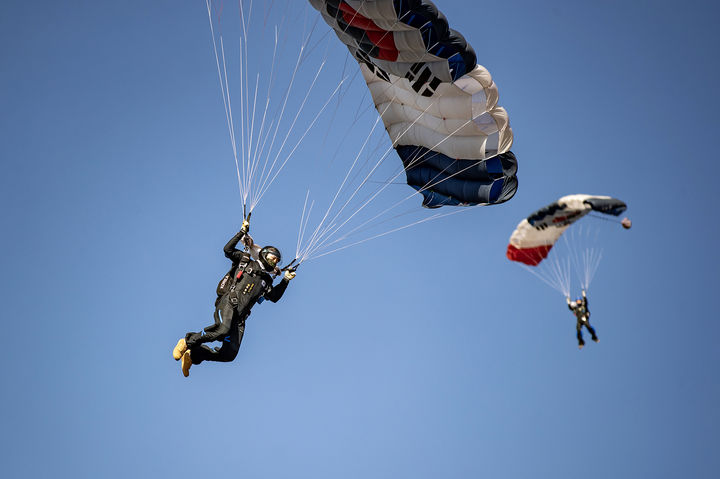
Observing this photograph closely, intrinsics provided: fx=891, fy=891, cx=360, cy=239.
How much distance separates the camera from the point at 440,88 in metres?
12.1

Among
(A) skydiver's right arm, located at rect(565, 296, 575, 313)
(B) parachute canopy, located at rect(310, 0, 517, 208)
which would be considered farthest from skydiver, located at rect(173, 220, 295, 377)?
(A) skydiver's right arm, located at rect(565, 296, 575, 313)

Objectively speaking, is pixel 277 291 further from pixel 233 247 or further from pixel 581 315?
pixel 581 315

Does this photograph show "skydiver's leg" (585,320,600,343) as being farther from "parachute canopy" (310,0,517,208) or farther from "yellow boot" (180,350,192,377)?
"yellow boot" (180,350,192,377)

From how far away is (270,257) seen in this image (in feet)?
34.8

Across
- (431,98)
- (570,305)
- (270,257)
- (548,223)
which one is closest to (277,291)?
(270,257)

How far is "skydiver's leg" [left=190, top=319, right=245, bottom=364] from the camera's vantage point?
1050cm

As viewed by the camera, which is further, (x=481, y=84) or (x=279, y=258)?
(x=481, y=84)

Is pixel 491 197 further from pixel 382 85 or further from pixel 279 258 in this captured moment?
pixel 279 258

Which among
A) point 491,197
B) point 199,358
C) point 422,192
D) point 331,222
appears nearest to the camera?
point 199,358

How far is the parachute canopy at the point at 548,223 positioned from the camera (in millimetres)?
11078

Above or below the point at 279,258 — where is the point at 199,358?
below

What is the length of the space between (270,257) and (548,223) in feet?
13.4

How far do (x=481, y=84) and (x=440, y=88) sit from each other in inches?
24.6

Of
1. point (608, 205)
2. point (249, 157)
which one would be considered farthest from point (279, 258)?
point (608, 205)
